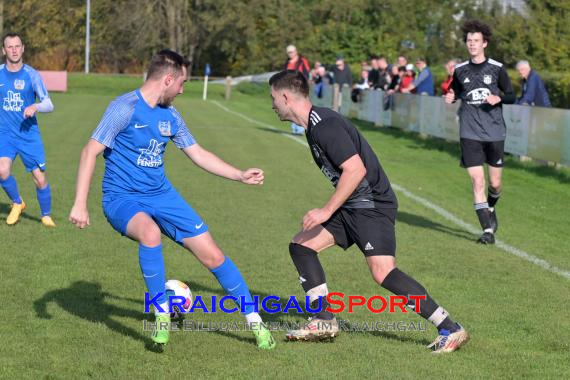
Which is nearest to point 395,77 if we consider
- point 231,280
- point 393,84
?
point 393,84

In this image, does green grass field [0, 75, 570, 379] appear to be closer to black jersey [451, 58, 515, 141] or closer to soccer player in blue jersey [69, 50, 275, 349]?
soccer player in blue jersey [69, 50, 275, 349]

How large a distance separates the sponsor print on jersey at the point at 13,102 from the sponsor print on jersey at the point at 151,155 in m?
5.05

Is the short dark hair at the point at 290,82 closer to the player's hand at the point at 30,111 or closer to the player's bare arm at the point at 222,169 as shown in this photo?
the player's bare arm at the point at 222,169

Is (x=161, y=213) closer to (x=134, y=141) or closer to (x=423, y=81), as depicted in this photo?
(x=134, y=141)

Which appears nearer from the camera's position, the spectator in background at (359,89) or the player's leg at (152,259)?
the player's leg at (152,259)

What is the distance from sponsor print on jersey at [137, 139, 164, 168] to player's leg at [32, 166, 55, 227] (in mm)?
5144

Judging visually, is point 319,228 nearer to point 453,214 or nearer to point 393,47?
point 453,214

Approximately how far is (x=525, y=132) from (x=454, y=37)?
170 ft

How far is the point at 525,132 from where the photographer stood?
60.4ft

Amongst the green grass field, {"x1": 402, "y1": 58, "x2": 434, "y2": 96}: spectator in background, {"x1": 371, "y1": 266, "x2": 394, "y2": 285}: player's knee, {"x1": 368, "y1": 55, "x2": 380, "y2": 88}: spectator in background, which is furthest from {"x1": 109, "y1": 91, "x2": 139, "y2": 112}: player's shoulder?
{"x1": 368, "y1": 55, "x2": 380, "y2": 88}: spectator in background

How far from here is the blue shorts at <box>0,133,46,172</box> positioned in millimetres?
11023

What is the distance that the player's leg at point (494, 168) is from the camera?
11039 millimetres

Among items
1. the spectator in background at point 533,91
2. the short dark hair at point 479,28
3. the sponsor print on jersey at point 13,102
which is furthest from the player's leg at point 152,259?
the spectator in background at point 533,91

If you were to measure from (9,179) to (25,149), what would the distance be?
0.47m
